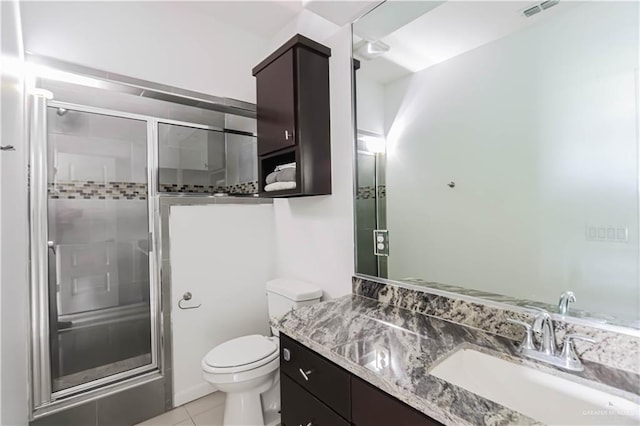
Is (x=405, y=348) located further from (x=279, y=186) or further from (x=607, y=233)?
(x=279, y=186)

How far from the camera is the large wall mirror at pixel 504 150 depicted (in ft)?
3.41

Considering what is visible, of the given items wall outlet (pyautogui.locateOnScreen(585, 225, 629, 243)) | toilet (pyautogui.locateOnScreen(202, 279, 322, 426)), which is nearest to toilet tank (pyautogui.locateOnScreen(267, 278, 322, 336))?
toilet (pyautogui.locateOnScreen(202, 279, 322, 426))

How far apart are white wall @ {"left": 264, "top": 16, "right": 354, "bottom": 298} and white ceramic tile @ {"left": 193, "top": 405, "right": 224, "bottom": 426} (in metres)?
1.00

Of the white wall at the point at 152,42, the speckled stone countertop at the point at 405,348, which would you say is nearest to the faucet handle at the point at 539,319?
the speckled stone countertop at the point at 405,348

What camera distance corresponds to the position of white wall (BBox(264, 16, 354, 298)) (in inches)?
72.3

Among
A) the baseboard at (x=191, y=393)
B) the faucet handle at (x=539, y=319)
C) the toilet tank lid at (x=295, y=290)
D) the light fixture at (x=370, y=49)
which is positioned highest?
the light fixture at (x=370, y=49)

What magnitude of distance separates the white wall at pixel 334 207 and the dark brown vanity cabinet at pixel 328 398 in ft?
2.12

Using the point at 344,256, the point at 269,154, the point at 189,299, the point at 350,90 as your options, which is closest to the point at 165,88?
the point at 269,154

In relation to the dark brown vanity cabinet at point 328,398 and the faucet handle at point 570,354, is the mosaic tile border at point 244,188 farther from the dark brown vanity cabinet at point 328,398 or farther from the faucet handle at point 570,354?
the faucet handle at point 570,354

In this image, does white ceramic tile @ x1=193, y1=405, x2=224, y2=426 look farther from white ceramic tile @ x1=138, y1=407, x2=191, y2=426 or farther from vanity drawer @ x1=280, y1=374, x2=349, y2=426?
vanity drawer @ x1=280, y1=374, x2=349, y2=426

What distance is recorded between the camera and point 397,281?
62.4 inches

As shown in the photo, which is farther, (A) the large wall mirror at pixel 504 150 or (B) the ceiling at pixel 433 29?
(B) the ceiling at pixel 433 29

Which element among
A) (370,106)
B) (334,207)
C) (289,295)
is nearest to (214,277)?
(289,295)

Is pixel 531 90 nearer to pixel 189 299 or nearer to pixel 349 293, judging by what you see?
pixel 349 293
